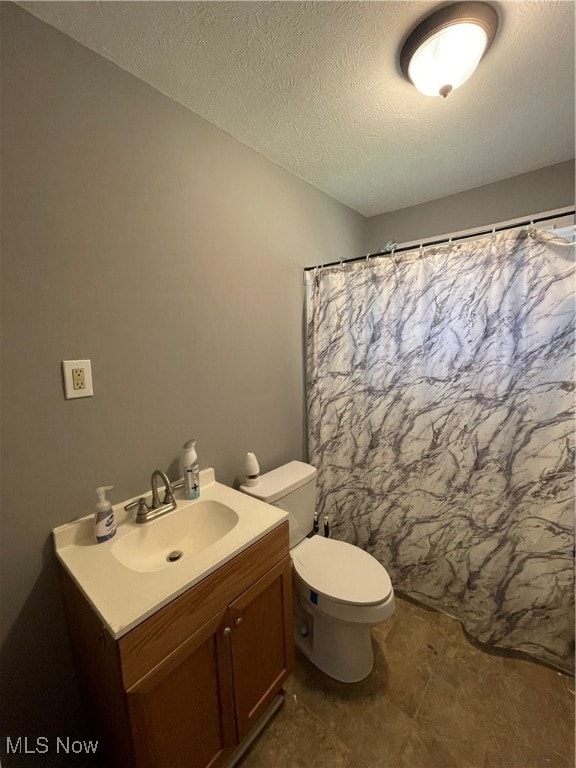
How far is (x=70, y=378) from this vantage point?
0.92 meters

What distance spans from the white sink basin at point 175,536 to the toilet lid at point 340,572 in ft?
1.57

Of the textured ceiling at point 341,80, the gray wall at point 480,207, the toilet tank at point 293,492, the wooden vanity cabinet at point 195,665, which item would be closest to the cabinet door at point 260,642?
the wooden vanity cabinet at point 195,665

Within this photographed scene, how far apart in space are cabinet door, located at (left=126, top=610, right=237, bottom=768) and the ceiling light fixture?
185 centimetres

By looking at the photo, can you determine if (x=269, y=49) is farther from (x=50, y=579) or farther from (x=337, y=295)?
(x=50, y=579)

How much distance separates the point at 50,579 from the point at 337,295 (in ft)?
5.57

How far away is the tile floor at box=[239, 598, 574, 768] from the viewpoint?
1.03 meters

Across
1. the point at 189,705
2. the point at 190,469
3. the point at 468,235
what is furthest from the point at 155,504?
the point at 468,235

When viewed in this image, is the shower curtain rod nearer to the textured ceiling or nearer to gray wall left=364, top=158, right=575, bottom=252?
gray wall left=364, top=158, right=575, bottom=252

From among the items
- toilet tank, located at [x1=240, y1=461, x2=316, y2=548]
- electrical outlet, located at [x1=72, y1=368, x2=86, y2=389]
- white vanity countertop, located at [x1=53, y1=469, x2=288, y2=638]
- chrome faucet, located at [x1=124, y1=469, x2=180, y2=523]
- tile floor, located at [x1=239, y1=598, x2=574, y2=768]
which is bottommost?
tile floor, located at [x1=239, y1=598, x2=574, y2=768]

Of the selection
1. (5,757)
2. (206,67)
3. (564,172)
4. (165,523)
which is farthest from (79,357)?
(564,172)

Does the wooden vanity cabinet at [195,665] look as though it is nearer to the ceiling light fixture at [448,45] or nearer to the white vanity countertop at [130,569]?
the white vanity countertop at [130,569]

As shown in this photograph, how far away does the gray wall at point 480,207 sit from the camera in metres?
1.60

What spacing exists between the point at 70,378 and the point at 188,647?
85 cm

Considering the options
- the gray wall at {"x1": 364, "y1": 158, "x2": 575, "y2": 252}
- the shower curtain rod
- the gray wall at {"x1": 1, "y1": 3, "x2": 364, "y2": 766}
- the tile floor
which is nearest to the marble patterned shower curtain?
the shower curtain rod
